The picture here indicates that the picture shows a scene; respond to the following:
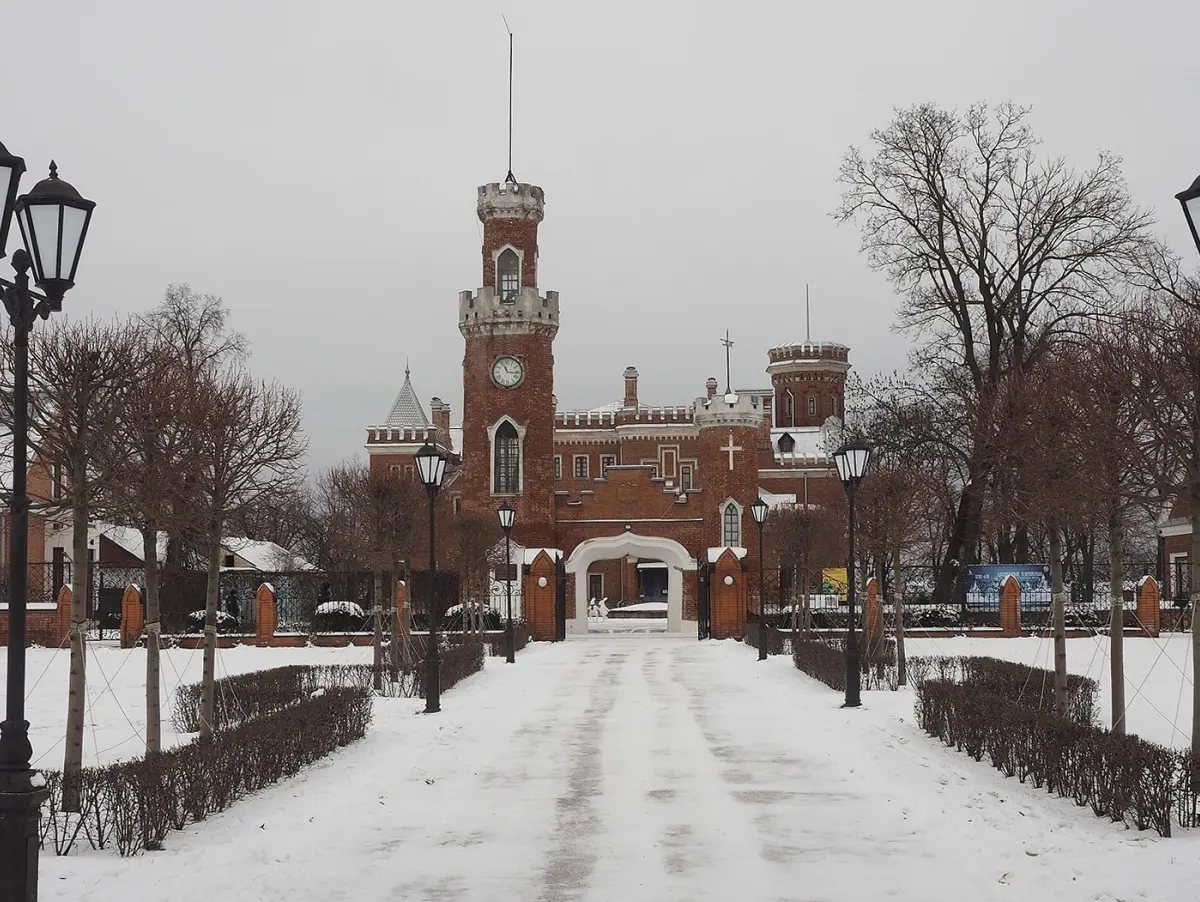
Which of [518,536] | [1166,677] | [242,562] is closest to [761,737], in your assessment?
[1166,677]

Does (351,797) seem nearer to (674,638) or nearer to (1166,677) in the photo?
(1166,677)

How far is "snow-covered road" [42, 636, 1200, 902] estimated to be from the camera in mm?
7852

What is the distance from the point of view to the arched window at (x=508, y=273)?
154 ft

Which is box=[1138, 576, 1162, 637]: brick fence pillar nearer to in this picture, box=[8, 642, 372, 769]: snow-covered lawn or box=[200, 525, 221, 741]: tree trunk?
box=[8, 642, 372, 769]: snow-covered lawn

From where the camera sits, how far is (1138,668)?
24375 mm

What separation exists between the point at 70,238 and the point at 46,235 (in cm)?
13

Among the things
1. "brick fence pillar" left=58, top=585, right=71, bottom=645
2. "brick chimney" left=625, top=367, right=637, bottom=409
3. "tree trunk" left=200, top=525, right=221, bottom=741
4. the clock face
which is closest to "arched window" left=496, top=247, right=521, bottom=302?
the clock face

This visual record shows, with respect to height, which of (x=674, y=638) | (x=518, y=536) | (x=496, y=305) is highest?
(x=496, y=305)

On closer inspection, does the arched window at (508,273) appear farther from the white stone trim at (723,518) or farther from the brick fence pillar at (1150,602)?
the brick fence pillar at (1150,602)

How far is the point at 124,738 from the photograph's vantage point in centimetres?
1543

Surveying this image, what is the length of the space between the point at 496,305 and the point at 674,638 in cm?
1392

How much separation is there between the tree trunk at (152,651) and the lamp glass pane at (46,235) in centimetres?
530

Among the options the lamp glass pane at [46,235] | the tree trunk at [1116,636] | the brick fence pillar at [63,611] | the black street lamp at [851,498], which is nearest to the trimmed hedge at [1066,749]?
the tree trunk at [1116,636]

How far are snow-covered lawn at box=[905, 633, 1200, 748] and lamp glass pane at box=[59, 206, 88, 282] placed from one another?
24.1 feet
